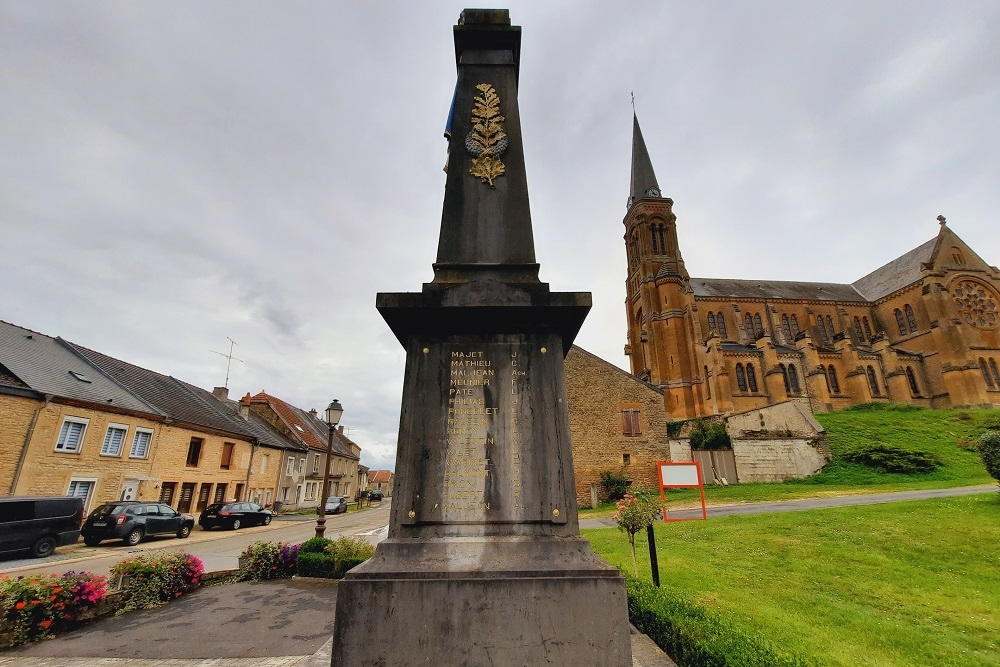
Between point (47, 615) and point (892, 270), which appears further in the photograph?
point (892, 270)

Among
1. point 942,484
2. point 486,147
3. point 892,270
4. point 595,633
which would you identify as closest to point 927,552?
point 595,633

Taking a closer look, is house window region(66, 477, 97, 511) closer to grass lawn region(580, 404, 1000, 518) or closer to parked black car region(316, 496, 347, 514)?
parked black car region(316, 496, 347, 514)

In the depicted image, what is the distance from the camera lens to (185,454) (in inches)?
918

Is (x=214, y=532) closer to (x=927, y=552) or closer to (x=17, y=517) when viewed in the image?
(x=17, y=517)

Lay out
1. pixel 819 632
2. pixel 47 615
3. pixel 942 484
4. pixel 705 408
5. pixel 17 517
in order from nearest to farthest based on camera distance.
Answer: pixel 819 632
pixel 47 615
pixel 17 517
pixel 942 484
pixel 705 408

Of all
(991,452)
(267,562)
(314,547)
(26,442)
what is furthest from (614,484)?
(26,442)

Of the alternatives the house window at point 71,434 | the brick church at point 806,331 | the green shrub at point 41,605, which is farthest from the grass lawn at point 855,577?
the brick church at point 806,331

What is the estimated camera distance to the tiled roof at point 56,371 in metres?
17.7

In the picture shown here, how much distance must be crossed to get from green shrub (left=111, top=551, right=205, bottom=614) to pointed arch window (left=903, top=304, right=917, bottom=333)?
63427 millimetres

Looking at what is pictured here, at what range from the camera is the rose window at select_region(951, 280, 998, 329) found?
46094 millimetres

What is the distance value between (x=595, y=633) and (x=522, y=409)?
183 centimetres

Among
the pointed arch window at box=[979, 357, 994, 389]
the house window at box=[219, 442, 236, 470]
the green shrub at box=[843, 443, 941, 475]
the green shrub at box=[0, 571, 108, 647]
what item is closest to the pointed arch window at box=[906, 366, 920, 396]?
the pointed arch window at box=[979, 357, 994, 389]

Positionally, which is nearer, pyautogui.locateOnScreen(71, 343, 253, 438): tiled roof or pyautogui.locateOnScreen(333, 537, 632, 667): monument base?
pyautogui.locateOnScreen(333, 537, 632, 667): monument base

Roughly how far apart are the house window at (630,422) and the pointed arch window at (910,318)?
138 feet
